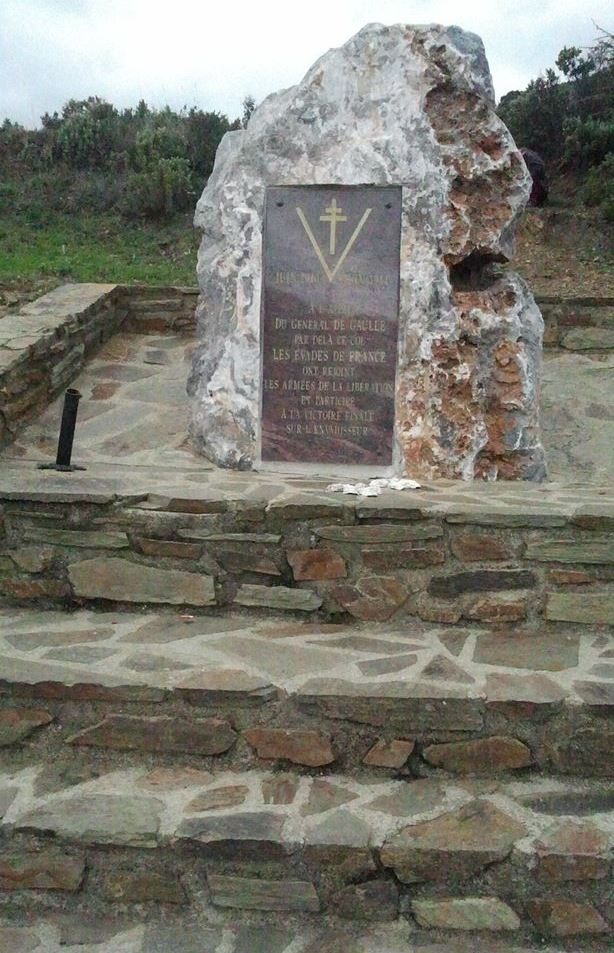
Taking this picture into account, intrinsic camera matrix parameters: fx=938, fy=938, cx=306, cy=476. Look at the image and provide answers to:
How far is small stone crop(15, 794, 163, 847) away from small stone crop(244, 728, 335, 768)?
34 centimetres

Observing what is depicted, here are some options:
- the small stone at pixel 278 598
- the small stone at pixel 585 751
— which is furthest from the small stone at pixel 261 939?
the small stone at pixel 278 598

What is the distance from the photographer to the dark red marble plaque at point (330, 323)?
4.19 meters

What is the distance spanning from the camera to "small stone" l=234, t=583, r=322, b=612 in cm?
335

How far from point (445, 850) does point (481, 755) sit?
1.20 feet

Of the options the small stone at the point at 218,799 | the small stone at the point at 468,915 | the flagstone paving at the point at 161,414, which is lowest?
the small stone at the point at 468,915

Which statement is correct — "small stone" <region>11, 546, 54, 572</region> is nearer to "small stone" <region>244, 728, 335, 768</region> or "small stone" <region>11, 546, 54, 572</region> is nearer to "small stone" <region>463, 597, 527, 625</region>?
"small stone" <region>244, 728, 335, 768</region>

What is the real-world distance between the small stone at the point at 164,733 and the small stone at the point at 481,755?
61cm

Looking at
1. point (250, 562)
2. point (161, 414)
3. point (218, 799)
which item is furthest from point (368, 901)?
point (161, 414)

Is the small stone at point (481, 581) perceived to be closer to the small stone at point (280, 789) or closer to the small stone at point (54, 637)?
the small stone at point (280, 789)

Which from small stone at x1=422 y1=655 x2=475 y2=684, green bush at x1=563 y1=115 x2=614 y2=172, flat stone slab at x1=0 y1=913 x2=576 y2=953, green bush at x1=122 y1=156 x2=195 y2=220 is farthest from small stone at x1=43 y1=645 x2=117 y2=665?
green bush at x1=563 y1=115 x2=614 y2=172

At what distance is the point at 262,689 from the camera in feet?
9.18

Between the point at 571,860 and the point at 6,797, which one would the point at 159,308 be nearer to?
the point at 6,797

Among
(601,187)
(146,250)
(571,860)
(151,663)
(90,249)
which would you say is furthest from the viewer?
(601,187)

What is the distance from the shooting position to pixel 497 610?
3293 millimetres
